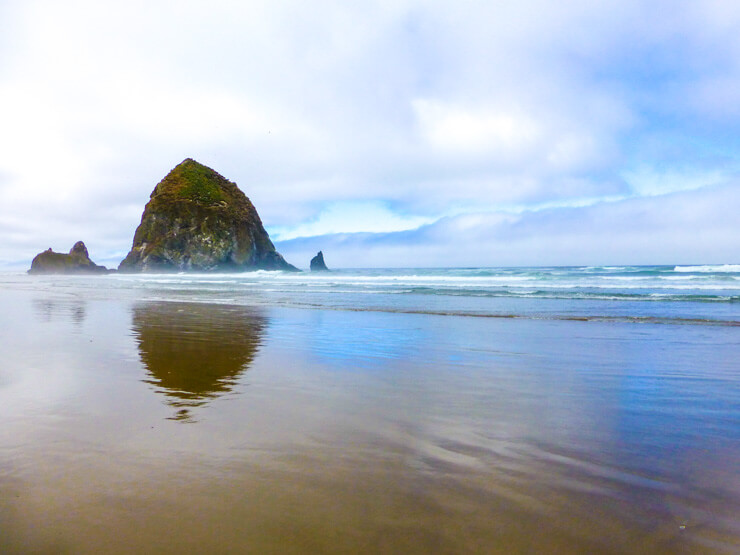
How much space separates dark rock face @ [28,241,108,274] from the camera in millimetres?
87812

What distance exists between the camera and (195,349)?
8594mm

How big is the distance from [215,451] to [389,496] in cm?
150

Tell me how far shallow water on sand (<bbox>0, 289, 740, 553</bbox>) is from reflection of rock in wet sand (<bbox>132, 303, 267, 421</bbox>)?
7cm

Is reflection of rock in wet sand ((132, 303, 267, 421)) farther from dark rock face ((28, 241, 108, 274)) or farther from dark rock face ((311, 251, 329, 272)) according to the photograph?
dark rock face ((311, 251, 329, 272))

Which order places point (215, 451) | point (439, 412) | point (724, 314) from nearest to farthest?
1. point (215, 451)
2. point (439, 412)
3. point (724, 314)

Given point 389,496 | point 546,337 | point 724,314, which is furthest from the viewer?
point 724,314

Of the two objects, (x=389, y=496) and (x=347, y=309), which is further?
(x=347, y=309)

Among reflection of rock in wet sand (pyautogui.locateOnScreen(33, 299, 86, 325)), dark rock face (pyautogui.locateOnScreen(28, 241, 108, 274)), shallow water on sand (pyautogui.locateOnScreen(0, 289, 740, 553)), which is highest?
dark rock face (pyautogui.locateOnScreen(28, 241, 108, 274))

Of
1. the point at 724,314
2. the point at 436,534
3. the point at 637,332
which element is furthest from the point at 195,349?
the point at 724,314

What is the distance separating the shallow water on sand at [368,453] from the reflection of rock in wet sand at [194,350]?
0.22 feet

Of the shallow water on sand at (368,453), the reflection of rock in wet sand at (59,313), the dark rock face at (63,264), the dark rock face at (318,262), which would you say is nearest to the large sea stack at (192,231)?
the dark rock face at (63,264)

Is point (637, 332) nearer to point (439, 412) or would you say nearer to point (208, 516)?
point (439, 412)

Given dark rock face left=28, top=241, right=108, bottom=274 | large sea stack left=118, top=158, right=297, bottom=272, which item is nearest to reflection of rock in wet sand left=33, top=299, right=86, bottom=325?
large sea stack left=118, top=158, right=297, bottom=272

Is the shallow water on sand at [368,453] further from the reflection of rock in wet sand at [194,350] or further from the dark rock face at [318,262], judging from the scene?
the dark rock face at [318,262]
